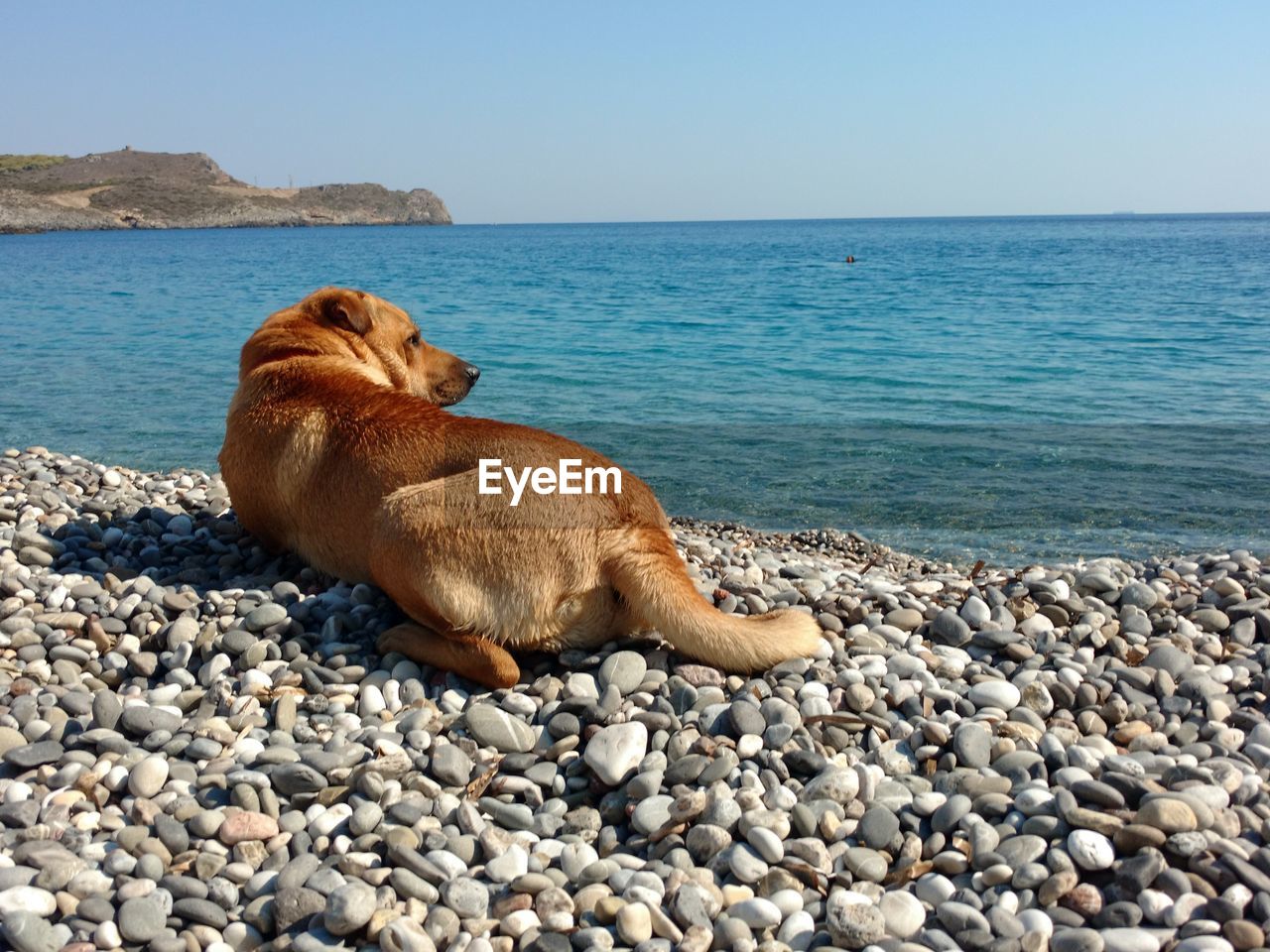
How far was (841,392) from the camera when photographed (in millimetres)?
16578

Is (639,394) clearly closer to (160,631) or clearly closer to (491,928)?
(160,631)

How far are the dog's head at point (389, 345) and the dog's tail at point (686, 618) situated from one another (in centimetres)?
232

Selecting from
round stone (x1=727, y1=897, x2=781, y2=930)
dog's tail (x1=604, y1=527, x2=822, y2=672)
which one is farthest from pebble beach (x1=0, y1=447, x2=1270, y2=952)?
dog's tail (x1=604, y1=527, x2=822, y2=672)

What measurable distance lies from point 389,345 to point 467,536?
92.3 inches

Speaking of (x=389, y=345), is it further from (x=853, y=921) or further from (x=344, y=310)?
(x=853, y=921)

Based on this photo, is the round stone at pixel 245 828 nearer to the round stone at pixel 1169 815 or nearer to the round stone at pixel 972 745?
the round stone at pixel 972 745

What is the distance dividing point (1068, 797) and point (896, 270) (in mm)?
53887

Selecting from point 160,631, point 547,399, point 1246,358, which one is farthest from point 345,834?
point 1246,358

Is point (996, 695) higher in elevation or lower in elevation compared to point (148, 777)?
higher

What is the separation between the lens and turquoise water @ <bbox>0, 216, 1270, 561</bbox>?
1030cm

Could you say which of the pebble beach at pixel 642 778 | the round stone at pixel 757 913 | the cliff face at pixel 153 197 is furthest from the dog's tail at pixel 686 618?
the cliff face at pixel 153 197

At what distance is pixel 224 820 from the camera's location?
332cm

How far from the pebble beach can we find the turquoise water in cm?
461

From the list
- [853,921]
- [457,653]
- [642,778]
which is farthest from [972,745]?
[457,653]
